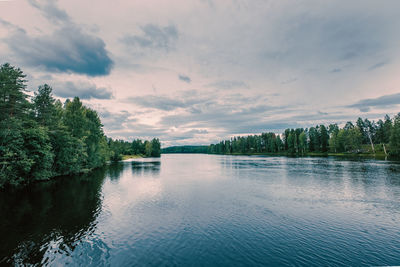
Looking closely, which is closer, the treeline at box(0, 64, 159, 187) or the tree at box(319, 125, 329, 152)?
the treeline at box(0, 64, 159, 187)

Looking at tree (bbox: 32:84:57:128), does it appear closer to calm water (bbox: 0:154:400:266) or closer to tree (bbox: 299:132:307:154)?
calm water (bbox: 0:154:400:266)

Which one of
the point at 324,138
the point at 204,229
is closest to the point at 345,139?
the point at 324,138

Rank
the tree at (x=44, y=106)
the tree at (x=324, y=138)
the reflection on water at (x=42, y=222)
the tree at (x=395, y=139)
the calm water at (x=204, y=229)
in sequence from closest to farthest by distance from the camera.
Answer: the calm water at (x=204, y=229) → the reflection on water at (x=42, y=222) → the tree at (x=44, y=106) → the tree at (x=395, y=139) → the tree at (x=324, y=138)

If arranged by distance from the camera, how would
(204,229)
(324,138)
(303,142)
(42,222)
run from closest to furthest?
(204,229), (42,222), (324,138), (303,142)

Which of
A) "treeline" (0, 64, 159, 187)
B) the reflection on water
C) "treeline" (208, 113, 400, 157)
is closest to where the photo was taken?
the reflection on water

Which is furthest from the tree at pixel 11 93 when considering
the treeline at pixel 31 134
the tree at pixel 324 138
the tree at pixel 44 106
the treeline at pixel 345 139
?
the tree at pixel 324 138

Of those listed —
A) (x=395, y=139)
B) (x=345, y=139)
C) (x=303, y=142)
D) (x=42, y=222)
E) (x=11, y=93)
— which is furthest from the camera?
(x=303, y=142)

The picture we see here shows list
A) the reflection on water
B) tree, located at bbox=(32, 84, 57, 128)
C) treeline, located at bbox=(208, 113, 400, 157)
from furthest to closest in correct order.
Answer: treeline, located at bbox=(208, 113, 400, 157) < tree, located at bbox=(32, 84, 57, 128) < the reflection on water

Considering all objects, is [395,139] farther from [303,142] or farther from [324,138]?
[303,142]

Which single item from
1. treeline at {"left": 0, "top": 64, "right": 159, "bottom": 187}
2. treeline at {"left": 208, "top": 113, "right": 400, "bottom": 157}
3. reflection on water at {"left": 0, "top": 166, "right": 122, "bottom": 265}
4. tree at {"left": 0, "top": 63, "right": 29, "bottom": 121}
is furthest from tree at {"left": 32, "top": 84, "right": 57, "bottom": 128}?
treeline at {"left": 208, "top": 113, "right": 400, "bottom": 157}

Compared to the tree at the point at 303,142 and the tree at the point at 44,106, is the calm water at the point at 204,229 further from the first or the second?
the tree at the point at 303,142

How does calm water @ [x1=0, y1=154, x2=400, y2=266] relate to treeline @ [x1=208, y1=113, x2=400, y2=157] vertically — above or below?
below

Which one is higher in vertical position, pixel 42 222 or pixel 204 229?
pixel 42 222

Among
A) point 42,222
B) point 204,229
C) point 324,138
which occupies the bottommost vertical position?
point 204,229
